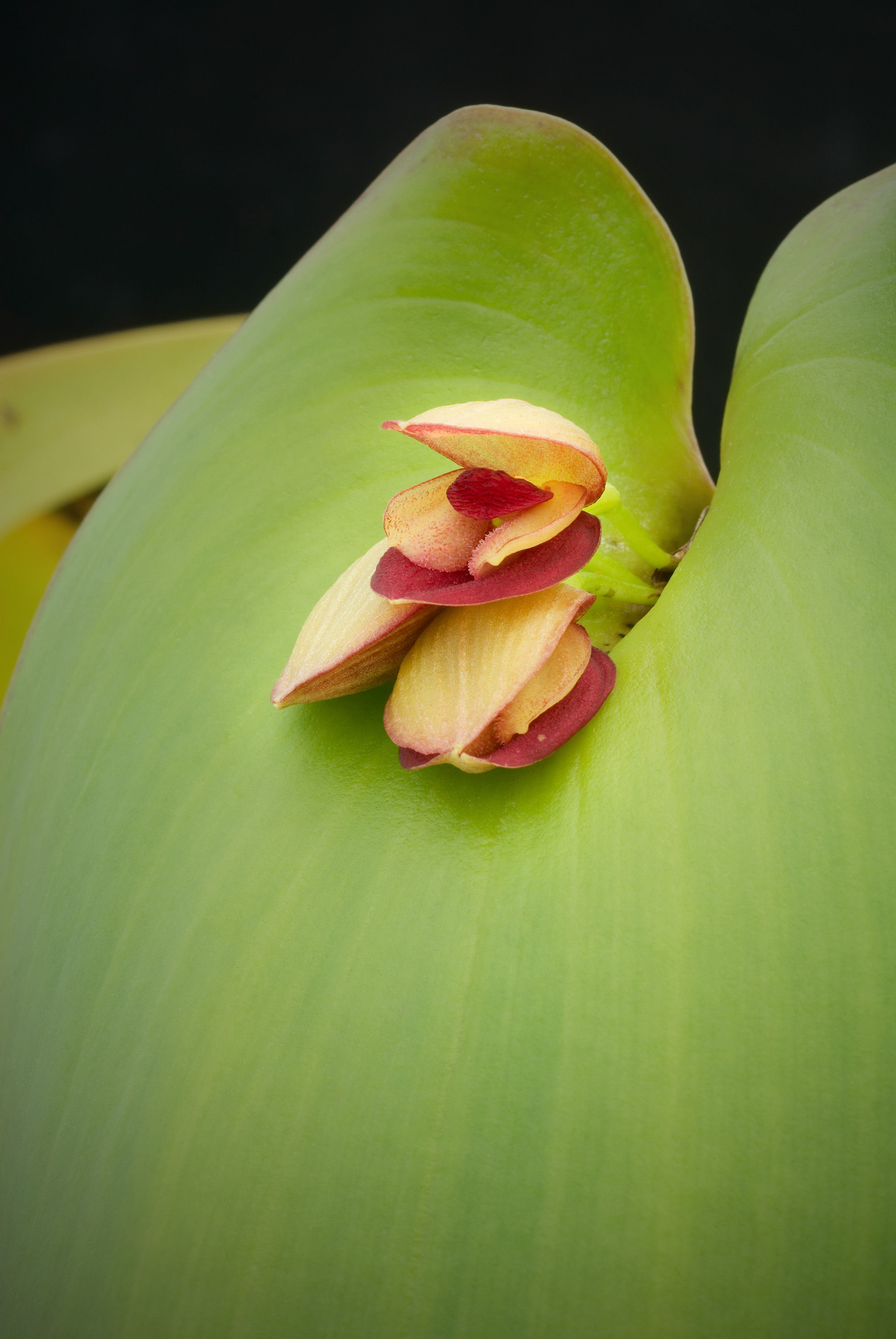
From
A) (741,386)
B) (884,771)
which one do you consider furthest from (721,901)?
(741,386)

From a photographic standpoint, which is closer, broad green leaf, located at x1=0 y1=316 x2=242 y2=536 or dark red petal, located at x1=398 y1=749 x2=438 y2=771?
dark red petal, located at x1=398 y1=749 x2=438 y2=771

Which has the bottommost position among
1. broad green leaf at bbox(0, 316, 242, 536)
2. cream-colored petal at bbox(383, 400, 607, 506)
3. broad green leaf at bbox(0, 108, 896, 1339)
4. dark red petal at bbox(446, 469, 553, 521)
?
broad green leaf at bbox(0, 108, 896, 1339)

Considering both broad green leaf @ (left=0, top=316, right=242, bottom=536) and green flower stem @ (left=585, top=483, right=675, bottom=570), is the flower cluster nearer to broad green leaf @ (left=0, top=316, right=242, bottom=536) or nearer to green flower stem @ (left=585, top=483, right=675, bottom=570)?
green flower stem @ (left=585, top=483, right=675, bottom=570)

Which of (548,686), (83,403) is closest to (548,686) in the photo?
(548,686)

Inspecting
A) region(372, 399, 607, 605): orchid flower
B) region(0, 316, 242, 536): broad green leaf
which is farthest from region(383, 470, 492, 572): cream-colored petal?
region(0, 316, 242, 536): broad green leaf

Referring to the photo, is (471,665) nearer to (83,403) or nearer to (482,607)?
(482,607)

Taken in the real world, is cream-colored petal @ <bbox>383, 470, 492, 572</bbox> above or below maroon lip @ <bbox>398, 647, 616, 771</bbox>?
above

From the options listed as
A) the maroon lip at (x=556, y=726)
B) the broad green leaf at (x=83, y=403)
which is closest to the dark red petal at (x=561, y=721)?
the maroon lip at (x=556, y=726)
